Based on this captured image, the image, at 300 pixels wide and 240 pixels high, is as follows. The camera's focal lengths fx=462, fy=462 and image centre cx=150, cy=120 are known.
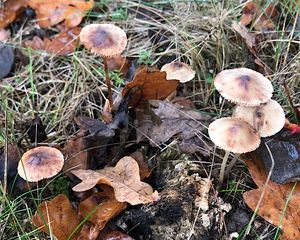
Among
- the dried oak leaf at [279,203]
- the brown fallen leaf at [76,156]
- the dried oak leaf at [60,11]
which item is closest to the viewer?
the dried oak leaf at [279,203]

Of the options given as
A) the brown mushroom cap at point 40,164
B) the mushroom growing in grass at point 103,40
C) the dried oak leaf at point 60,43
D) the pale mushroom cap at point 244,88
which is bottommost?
the dried oak leaf at point 60,43

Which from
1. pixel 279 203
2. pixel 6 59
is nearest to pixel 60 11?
pixel 6 59

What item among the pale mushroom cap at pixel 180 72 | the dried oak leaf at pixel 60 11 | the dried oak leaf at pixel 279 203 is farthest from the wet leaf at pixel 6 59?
the dried oak leaf at pixel 279 203

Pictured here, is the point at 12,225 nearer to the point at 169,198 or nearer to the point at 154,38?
the point at 169,198

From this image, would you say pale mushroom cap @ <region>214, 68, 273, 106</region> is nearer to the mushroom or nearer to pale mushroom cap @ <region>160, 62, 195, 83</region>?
the mushroom

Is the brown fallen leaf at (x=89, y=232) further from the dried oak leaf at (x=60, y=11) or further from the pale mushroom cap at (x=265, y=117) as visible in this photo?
the dried oak leaf at (x=60, y=11)

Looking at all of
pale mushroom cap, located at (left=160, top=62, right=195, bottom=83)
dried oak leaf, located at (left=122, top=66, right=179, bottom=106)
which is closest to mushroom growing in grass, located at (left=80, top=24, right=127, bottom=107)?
dried oak leaf, located at (left=122, top=66, right=179, bottom=106)
